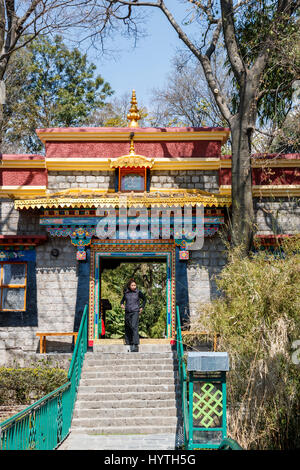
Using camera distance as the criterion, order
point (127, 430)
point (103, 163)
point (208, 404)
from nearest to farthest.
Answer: point (208, 404) → point (127, 430) → point (103, 163)

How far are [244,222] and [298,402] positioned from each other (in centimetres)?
522

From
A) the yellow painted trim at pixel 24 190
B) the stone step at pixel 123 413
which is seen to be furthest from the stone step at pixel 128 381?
the yellow painted trim at pixel 24 190

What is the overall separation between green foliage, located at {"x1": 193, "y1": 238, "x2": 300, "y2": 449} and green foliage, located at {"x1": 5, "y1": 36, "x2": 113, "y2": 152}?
22.8 meters

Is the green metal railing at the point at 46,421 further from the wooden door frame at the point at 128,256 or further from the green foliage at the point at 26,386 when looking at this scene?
the wooden door frame at the point at 128,256

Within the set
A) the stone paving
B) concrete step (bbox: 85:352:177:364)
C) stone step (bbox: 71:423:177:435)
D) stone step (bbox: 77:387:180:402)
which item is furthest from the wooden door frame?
the stone paving

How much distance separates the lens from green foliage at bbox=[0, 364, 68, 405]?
11312 mm

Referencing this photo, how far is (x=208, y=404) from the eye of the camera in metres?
7.47

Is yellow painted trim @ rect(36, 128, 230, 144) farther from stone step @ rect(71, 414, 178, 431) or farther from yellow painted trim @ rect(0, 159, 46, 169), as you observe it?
stone step @ rect(71, 414, 178, 431)

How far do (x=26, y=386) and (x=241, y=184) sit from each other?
624 centimetres

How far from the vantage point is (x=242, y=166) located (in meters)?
12.7

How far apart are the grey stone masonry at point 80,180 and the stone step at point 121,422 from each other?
6469mm

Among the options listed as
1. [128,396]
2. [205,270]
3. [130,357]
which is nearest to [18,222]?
[130,357]

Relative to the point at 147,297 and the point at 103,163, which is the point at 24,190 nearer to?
the point at 103,163
